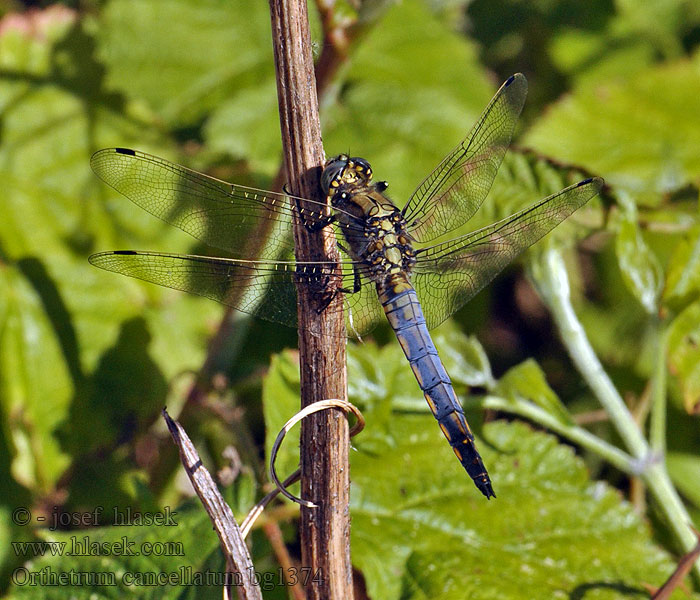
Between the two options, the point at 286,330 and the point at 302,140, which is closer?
the point at 302,140

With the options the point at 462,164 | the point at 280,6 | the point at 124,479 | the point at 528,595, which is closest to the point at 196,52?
the point at 462,164

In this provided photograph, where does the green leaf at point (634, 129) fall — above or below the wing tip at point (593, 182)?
above

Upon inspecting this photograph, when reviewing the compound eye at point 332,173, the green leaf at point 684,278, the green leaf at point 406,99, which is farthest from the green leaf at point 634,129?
the compound eye at point 332,173

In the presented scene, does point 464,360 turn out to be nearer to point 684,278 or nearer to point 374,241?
point 374,241

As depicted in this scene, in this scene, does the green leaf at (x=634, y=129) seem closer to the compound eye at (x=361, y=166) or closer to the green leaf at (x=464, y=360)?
the green leaf at (x=464, y=360)

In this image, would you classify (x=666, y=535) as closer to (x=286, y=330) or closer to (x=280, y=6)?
(x=286, y=330)

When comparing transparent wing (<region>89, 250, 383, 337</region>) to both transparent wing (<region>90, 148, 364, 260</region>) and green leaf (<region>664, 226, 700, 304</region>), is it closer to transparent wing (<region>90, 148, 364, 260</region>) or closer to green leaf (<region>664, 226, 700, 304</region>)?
transparent wing (<region>90, 148, 364, 260</region>)

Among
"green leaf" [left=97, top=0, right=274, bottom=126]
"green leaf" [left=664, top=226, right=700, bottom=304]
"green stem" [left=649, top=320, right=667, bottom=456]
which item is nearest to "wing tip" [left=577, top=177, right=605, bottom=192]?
"green leaf" [left=664, top=226, right=700, bottom=304]

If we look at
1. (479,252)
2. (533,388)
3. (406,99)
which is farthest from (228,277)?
(406,99)

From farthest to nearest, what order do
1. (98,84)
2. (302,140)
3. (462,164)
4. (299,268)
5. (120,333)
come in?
1. (98,84)
2. (120,333)
3. (462,164)
4. (299,268)
5. (302,140)
